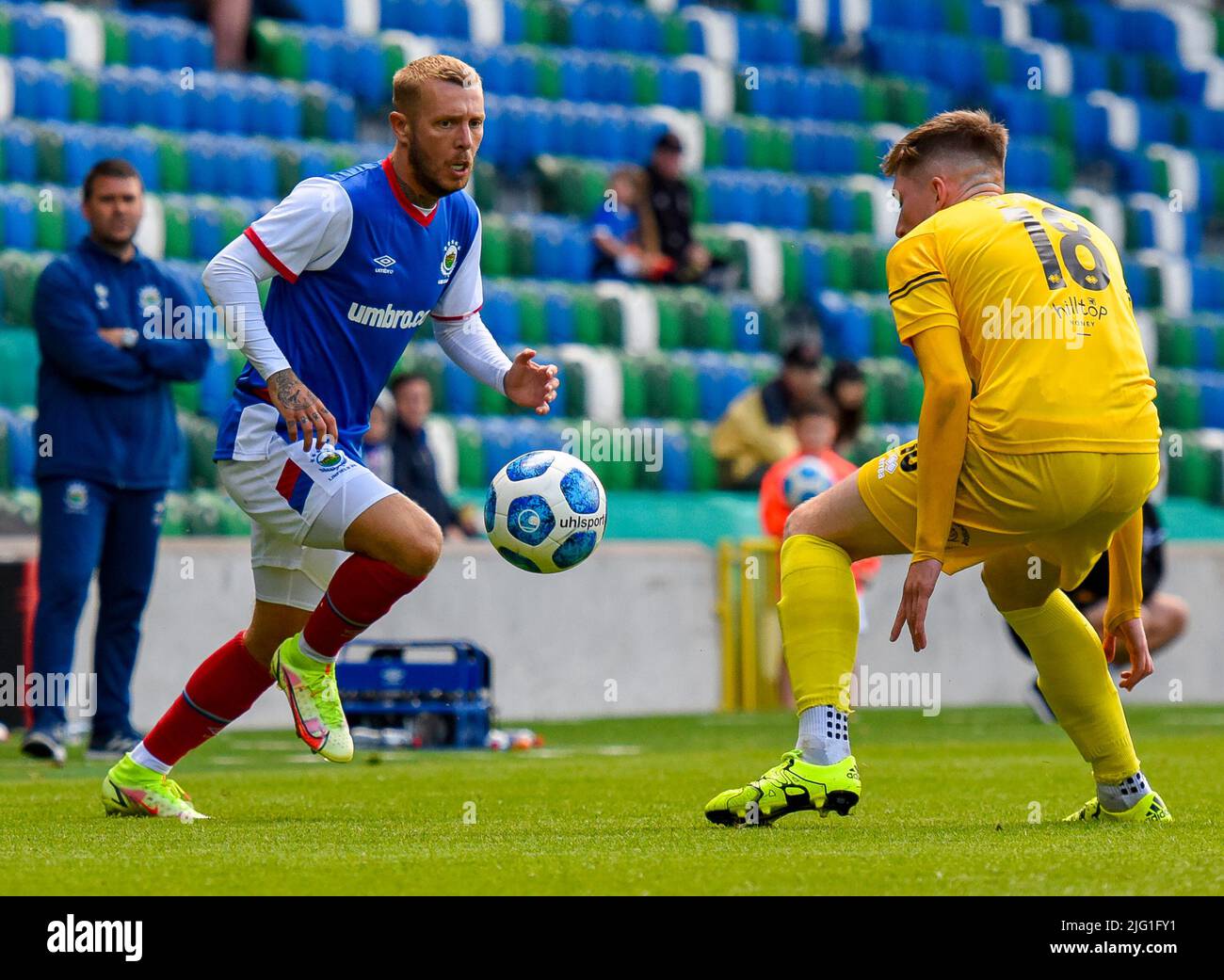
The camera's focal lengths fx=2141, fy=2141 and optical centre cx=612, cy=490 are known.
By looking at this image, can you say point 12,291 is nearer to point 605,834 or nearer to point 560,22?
point 560,22

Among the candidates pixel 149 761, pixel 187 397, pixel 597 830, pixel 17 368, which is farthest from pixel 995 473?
pixel 187 397

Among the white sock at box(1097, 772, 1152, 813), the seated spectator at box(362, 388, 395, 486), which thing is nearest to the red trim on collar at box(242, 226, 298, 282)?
the white sock at box(1097, 772, 1152, 813)

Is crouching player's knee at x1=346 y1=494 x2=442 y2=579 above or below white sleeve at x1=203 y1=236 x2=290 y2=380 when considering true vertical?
below

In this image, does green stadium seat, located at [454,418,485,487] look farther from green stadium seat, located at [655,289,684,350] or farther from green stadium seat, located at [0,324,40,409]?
green stadium seat, located at [0,324,40,409]

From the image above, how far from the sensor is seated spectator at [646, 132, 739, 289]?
617 inches

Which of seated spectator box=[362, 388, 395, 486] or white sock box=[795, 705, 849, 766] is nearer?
white sock box=[795, 705, 849, 766]

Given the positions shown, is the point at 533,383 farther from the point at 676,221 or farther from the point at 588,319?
the point at 676,221

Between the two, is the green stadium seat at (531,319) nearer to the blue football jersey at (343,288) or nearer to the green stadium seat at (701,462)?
the green stadium seat at (701,462)

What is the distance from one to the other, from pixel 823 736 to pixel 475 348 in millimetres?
1785

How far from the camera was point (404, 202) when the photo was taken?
621 cm

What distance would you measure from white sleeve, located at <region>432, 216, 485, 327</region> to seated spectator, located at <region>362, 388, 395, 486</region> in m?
4.92

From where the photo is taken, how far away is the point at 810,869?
457 cm

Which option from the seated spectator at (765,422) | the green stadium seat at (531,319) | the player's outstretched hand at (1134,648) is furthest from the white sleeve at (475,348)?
the green stadium seat at (531,319)

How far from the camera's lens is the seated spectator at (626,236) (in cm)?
1595
